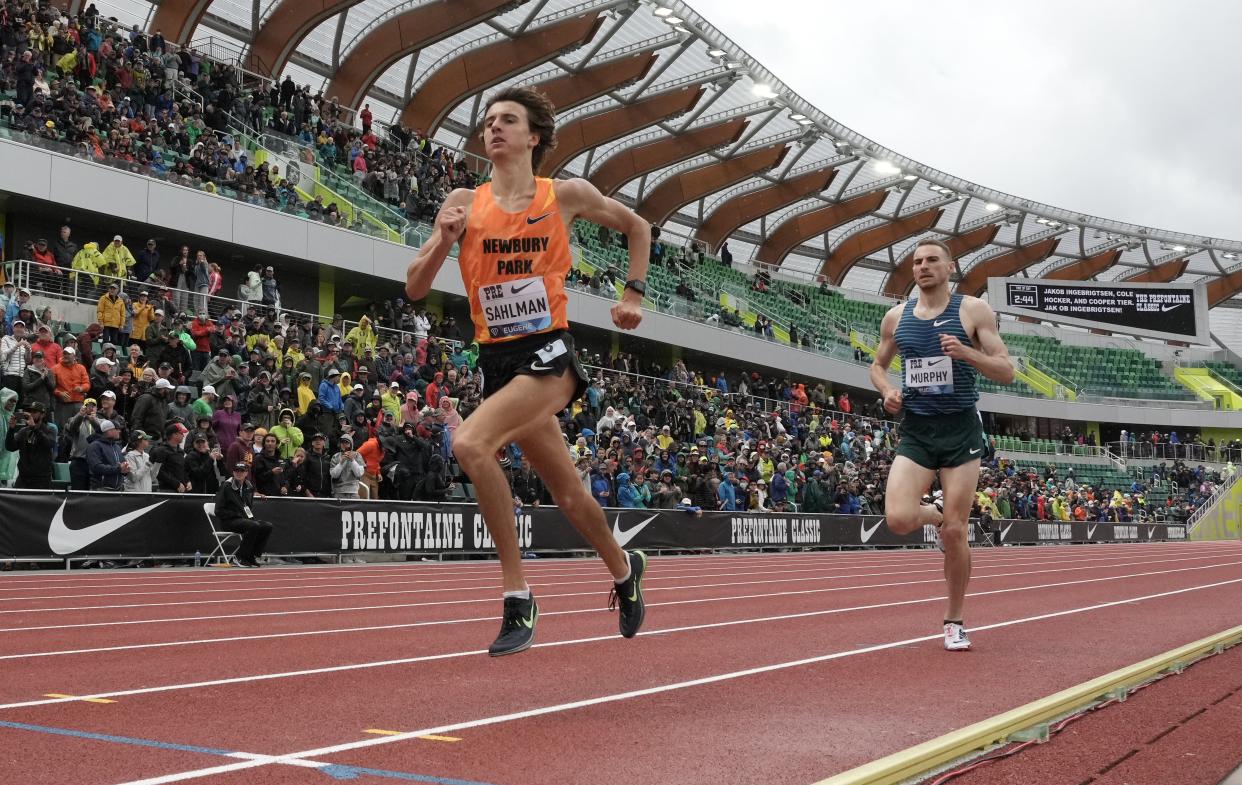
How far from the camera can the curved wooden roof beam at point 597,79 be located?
1550 inches

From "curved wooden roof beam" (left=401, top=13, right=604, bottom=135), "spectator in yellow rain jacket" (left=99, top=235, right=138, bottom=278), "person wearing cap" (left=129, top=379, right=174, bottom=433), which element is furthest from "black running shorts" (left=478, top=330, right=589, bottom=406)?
"curved wooden roof beam" (left=401, top=13, right=604, bottom=135)

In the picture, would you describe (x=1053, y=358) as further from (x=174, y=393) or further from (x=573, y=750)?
(x=573, y=750)

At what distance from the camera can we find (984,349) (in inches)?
275

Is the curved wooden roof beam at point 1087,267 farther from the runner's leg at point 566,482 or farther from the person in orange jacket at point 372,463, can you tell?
the runner's leg at point 566,482

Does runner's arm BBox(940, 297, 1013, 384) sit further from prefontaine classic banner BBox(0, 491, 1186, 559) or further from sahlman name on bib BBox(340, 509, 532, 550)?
prefontaine classic banner BBox(0, 491, 1186, 559)

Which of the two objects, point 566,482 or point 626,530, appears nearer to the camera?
point 566,482

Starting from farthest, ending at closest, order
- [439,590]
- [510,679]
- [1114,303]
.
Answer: [1114,303]
[439,590]
[510,679]

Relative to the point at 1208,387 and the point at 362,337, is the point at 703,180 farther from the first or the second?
the point at 1208,387

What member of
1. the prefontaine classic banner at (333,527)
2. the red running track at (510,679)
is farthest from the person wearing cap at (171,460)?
A: the red running track at (510,679)

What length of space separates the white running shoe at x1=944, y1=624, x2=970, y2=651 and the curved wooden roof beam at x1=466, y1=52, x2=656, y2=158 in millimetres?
34445

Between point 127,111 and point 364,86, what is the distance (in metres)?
15.1

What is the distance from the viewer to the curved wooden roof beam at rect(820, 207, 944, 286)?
5900 centimetres

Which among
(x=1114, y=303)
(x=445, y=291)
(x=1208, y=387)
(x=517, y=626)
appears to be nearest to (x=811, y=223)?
(x=1114, y=303)

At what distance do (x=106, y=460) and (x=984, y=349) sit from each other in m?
10.7
